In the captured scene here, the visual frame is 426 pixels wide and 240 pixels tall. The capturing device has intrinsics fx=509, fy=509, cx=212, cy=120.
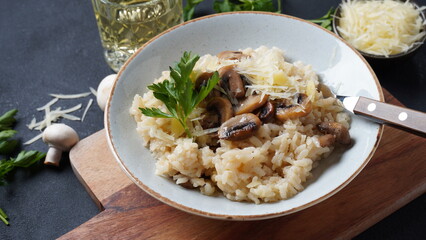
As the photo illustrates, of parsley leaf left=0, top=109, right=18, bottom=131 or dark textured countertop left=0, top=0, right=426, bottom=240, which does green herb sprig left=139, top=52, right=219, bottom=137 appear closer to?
dark textured countertop left=0, top=0, right=426, bottom=240

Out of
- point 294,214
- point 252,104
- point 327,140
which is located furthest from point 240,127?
point 294,214

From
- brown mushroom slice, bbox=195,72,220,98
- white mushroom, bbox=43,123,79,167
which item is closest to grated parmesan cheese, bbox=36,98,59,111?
white mushroom, bbox=43,123,79,167

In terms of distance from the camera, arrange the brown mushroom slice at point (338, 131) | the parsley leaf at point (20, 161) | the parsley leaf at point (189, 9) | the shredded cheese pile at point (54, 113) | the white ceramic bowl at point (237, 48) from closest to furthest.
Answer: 1. the white ceramic bowl at point (237, 48)
2. the brown mushroom slice at point (338, 131)
3. the parsley leaf at point (20, 161)
4. the shredded cheese pile at point (54, 113)
5. the parsley leaf at point (189, 9)

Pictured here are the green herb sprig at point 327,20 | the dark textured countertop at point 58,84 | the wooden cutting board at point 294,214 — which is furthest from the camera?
the green herb sprig at point 327,20

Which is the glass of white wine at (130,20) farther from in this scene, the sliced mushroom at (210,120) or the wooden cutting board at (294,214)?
the sliced mushroom at (210,120)

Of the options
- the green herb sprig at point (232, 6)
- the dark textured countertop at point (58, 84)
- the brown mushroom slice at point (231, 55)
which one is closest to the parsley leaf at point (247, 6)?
the green herb sprig at point (232, 6)

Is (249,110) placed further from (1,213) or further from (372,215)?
(1,213)
